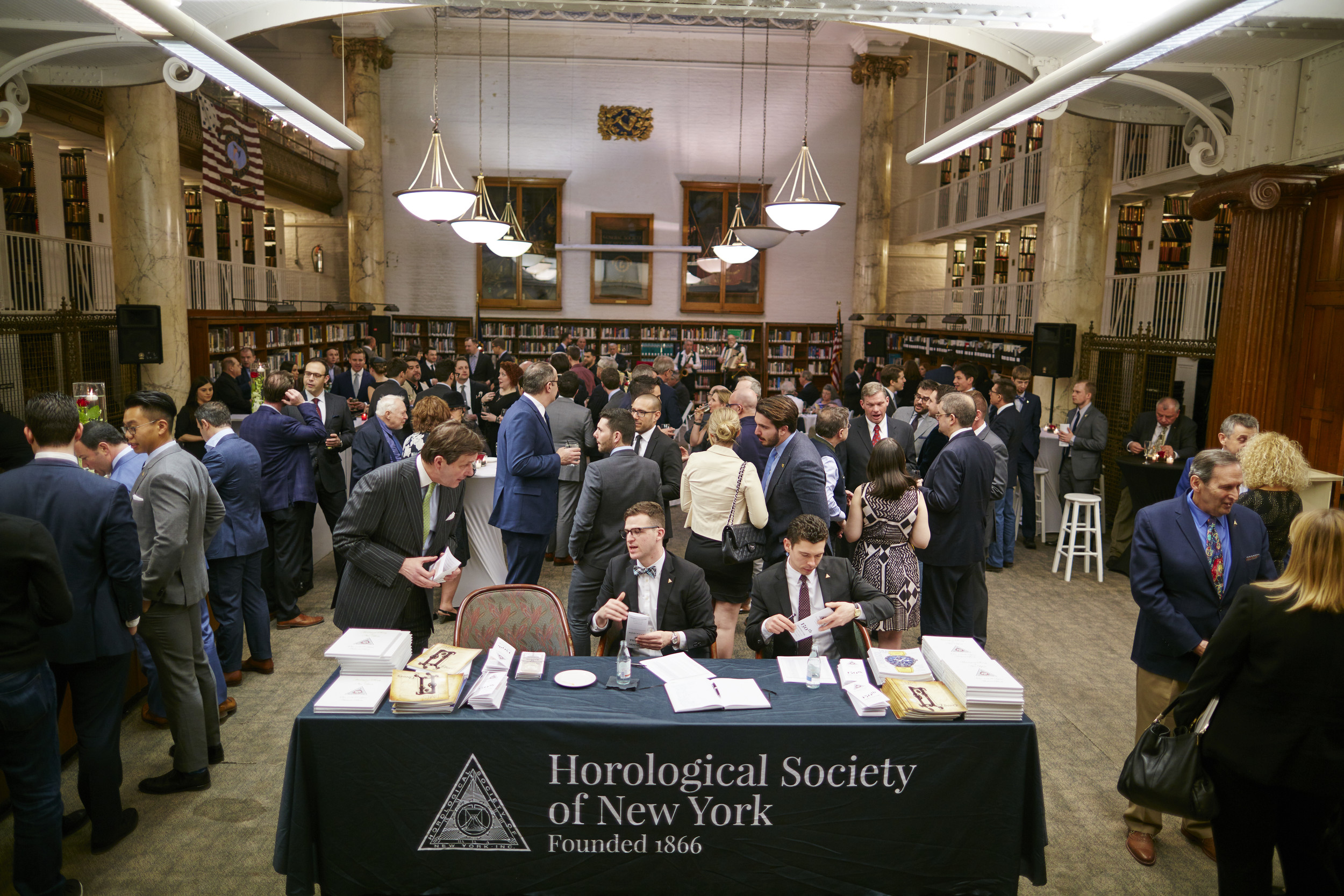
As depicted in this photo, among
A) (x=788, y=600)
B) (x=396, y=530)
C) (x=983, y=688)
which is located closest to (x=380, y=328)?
(x=396, y=530)

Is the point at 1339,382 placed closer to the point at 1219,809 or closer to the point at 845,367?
the point at 1219,809

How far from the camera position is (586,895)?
9.64 feet

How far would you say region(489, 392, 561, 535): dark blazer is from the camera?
516 cm

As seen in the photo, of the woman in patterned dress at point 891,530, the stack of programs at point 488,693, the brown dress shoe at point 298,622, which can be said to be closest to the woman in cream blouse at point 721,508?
the woman in patterned dress at point 891,530

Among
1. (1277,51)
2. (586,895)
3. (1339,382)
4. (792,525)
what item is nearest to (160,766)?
(586,895)

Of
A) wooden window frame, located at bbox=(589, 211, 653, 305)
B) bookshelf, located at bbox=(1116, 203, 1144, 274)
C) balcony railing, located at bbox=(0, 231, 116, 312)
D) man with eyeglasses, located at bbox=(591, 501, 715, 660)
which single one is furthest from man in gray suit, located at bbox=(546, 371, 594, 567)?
wooden window frame, located at bbox=(589, 211, 653, 305)

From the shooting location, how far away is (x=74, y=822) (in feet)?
11.6

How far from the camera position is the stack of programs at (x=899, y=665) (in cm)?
321

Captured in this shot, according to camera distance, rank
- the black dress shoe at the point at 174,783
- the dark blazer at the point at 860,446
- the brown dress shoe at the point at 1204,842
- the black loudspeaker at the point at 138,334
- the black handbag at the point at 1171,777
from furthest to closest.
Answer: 1. the black loudspeaker at the point at 138,334
2. the dark blazer at the point at 860,446
3. the black dress shoe at the point at 174,783
4. the brown dress shoe at the point at 1204,842
5. the black handbag at the point at 1171,777

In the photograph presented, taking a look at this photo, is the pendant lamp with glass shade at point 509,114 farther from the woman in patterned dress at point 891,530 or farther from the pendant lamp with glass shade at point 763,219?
the woman in patterned dress at point 891,530

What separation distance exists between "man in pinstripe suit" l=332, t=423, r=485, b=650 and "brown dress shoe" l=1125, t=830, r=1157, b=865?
2.98m

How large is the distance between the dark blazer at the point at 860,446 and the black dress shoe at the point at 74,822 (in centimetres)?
452

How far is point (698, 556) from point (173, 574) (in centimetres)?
249

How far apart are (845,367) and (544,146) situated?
7.67m
